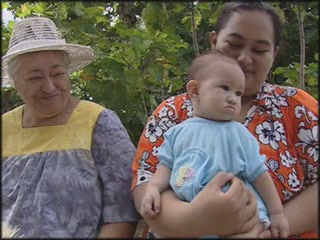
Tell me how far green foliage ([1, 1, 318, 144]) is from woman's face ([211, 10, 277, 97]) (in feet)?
1.14

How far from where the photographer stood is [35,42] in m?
2.06

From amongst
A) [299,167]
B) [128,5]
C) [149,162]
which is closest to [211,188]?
[149,162]

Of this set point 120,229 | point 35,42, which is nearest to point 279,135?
point 120,229

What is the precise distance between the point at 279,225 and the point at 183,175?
309mm

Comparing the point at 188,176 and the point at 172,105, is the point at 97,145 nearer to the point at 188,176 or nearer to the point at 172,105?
the point at 172,105

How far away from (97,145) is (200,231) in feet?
1.95

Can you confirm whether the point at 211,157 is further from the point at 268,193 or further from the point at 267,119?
the point at 267,119

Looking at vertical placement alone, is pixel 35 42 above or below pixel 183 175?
above

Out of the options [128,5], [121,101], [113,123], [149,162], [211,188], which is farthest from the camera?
[128,5]

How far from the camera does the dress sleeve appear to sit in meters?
1.98

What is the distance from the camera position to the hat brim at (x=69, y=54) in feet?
6.63

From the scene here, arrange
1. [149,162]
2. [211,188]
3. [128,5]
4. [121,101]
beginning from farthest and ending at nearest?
[128,5] < [121,101] < [149,162] < [211,188]

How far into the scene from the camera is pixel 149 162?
1.90 metres

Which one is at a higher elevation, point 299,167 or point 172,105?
point 172,105
